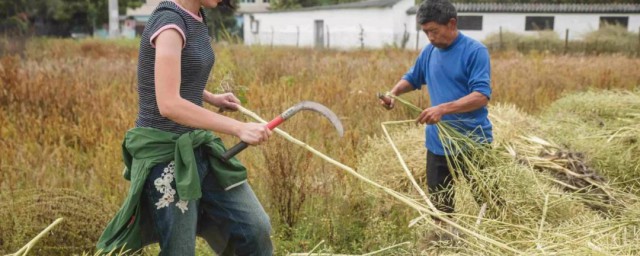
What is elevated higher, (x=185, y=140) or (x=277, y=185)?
(x=185, y=140)

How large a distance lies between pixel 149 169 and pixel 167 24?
51cm

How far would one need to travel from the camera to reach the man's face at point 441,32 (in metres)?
3.18

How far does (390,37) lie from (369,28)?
1753 millimetres

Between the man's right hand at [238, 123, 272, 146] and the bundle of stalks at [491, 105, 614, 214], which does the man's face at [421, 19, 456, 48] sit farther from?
the man's right hand at [238, 123, 272, 146]

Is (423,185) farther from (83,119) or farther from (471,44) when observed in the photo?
(83,119)

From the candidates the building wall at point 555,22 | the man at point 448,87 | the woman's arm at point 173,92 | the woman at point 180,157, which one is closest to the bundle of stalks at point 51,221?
the woman at point 180,157

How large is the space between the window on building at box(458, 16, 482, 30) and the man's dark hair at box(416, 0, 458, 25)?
29.9m

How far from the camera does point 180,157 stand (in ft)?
7.13

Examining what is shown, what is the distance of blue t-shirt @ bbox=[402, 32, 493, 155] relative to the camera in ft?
10.3

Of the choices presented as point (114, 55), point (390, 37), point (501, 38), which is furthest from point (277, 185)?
point (390, 37)

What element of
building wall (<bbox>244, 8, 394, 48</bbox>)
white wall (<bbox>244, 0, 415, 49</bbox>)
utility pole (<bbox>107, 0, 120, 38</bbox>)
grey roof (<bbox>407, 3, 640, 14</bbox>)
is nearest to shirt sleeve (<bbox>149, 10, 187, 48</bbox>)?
utility pole (<bbox>107, 0, 120, 38</bbox>)

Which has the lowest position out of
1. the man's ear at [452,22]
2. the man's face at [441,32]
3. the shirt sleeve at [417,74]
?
the shirt sleeve at [417,74]

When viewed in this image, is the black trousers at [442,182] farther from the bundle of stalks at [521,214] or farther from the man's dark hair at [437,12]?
the man's dark hair at [437,12]

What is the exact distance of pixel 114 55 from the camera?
43.6 feet
